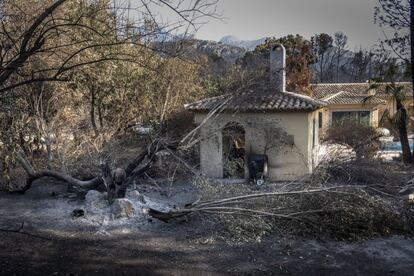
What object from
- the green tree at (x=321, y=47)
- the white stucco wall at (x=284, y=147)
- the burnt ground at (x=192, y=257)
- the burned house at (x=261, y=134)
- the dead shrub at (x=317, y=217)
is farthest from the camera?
the green tree at (x=321, y=47)

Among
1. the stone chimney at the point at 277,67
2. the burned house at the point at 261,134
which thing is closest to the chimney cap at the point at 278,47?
the stone chimney at the point at 277,67

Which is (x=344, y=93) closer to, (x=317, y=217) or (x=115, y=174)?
(x=317, y=217)

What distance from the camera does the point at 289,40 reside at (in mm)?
40812

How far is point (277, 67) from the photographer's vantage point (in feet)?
59.4

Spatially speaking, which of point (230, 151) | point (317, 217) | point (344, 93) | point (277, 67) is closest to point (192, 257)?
point (317, 217)

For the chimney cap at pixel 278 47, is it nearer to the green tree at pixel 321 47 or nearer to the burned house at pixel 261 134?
the burned house at pixel 261 134

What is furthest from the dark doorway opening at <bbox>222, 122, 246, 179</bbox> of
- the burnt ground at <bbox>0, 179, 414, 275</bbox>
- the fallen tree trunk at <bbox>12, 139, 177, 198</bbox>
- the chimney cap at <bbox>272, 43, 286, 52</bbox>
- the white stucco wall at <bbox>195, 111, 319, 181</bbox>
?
the burnt ground at <bbox>0, 179, 414, 275</bbox>

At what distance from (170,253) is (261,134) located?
8713 millimetres

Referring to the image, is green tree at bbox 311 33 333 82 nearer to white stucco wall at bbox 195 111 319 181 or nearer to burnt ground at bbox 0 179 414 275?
white stucco wall at bbox 195 111 319 181

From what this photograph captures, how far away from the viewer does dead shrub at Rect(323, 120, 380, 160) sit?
59.8 ft

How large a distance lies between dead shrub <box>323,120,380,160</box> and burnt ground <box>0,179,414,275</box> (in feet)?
30.1

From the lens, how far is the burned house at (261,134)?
1627 centimetres

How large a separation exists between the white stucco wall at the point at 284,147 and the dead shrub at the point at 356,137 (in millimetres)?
2456

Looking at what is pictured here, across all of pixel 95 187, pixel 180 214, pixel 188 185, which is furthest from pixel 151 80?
pixel 180 214
